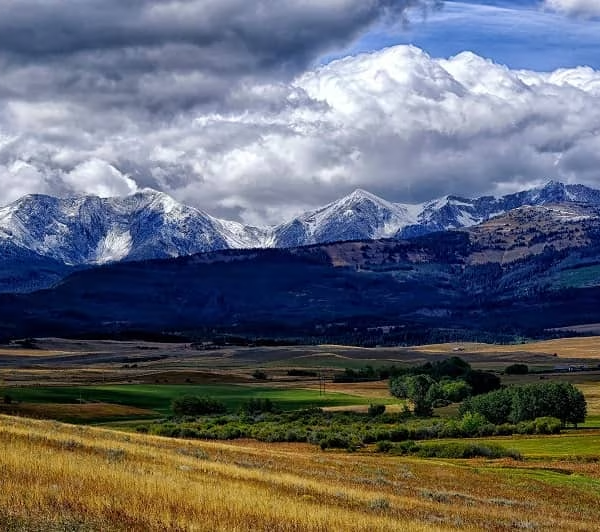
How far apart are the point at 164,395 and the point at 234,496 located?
149182 millimetres

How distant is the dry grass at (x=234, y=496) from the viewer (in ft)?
72.9

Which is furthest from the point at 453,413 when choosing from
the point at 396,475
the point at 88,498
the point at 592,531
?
the point at 88,498

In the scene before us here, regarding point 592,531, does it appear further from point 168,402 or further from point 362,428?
point 168,402

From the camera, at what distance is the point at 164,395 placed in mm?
173625

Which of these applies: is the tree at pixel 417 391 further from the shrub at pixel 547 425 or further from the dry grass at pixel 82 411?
the dry grass at pixel 82 411

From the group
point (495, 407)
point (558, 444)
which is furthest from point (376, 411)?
point (558, 444)

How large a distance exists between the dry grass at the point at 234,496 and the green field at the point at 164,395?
4012 inches

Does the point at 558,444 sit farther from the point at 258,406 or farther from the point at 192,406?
the point at 192,406

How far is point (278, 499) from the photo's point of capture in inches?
1136

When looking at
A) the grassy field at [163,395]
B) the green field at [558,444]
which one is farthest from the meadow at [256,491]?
the grassy field at [163,395]

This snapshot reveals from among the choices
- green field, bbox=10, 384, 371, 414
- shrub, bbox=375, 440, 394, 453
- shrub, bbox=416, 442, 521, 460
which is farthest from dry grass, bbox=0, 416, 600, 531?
green field, bbox=10, 384, 371, 414

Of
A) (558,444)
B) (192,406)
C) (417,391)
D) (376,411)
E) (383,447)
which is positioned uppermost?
(383,447)

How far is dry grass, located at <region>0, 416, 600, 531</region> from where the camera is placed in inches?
875

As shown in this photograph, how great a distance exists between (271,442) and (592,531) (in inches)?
2388
